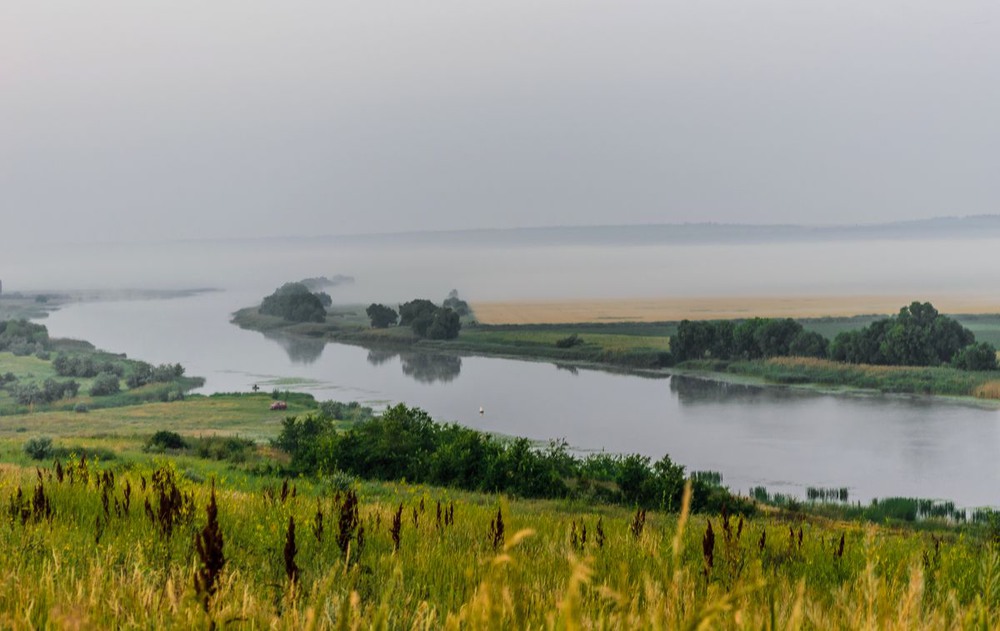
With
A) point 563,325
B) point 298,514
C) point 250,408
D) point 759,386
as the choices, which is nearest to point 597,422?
point 759,386

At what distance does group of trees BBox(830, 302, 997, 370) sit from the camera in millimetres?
103750

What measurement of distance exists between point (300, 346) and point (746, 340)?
72.9 metres

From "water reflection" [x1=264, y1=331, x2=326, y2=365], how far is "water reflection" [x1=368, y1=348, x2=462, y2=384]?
29.4 feet

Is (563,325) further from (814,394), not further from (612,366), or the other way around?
(814,394)

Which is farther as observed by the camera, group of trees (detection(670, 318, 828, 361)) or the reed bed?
group of trees (detection(670, 318, 828, 361))

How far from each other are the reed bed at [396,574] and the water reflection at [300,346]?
130 meters

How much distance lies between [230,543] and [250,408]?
79.1 m

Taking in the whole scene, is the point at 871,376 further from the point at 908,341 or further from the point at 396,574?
the point at 396,574

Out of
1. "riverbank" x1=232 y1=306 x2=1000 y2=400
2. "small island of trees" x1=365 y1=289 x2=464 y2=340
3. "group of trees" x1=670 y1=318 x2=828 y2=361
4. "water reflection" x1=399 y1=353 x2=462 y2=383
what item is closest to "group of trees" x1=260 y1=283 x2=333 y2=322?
"riverbank" x1=232 y1=306 x2=1000 y2=400

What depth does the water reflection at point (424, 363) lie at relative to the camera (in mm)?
121125

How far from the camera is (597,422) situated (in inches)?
3661

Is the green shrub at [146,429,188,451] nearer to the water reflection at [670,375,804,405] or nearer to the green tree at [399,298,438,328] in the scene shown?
the water reflection at [670,375,804,405]

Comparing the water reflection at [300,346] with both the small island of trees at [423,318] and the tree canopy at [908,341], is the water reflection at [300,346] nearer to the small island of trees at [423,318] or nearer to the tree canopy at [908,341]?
the small island of trees at [423,318]

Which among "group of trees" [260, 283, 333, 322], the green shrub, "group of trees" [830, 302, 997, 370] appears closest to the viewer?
the green shrub
